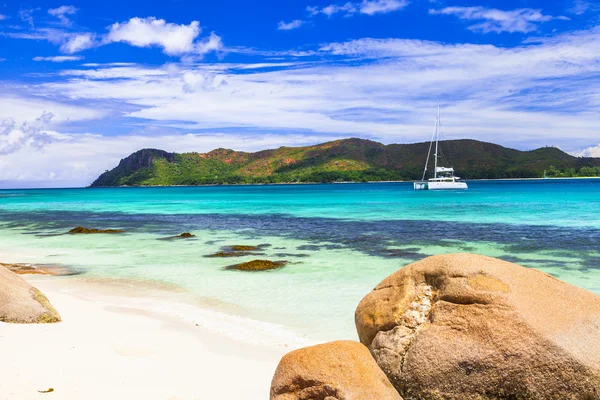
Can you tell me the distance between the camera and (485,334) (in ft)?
17.8

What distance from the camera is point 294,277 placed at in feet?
51.2

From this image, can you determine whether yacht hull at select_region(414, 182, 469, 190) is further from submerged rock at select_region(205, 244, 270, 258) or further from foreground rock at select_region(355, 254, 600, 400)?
foreground rock at select_region(355, 254, 600, 400)

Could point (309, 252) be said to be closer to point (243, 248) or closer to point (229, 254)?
point (243, 248)

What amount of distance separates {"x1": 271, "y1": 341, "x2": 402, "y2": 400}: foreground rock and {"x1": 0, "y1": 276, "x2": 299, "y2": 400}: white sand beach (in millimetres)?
1572

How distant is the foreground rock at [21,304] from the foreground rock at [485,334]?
5.87m

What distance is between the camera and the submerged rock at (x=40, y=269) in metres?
16.8

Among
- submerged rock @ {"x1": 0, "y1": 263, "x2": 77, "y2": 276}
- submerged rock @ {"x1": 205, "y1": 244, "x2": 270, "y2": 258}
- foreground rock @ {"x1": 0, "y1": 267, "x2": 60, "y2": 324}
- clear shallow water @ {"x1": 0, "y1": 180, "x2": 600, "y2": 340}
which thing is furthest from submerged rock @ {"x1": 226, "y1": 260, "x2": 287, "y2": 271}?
foreground rock @ {"x1": 0, "y1": 267, "x2": 60, "y2": 324}

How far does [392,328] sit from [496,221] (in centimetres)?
3023

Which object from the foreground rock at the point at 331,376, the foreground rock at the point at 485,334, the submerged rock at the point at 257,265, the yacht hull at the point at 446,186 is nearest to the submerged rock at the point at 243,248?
the submerged rock at the point at 257,265

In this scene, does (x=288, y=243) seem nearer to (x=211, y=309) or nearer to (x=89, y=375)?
(x=211, y=309)

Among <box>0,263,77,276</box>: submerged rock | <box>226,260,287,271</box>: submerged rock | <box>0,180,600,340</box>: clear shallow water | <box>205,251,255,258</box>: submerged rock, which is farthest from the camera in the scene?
<box>205,251,255,258</box>: submerged rock

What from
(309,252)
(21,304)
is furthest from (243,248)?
(21,304)

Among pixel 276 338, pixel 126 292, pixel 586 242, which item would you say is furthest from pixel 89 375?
pixel 586 242

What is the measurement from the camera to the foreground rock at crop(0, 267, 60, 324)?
8.09 metres
